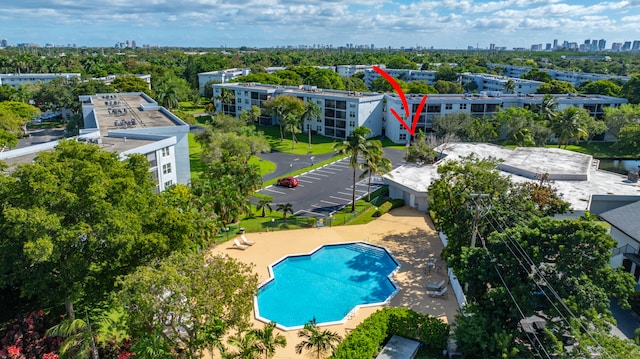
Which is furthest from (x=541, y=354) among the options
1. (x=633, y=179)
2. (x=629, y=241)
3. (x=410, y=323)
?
(x=633, y=179)

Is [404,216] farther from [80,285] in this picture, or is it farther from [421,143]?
[80,285]

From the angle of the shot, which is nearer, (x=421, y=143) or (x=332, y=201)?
(x=332, y=201)

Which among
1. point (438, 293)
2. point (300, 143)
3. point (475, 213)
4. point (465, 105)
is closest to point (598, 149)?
point (465, 105)

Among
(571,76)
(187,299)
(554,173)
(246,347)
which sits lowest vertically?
(246,347)

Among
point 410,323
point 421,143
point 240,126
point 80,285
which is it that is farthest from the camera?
point 240,126

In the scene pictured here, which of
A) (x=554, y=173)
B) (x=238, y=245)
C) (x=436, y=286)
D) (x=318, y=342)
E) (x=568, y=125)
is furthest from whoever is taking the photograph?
(x=568, y=125)

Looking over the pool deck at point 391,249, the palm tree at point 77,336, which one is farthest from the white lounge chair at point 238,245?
the palm tree at point 77,336

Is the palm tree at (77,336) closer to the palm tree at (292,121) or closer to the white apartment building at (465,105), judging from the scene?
the palm tree at (292,121)

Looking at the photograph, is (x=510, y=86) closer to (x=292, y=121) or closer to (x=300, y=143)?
(x=300, y=143)
